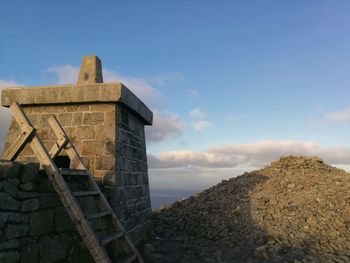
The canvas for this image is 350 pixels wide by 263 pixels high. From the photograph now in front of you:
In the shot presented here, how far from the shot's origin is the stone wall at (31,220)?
4.30 meters

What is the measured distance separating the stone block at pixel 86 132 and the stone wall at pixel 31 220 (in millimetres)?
2052

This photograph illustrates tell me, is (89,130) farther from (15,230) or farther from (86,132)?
(15,230)

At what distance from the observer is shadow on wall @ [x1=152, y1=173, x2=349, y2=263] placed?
24.6 feet

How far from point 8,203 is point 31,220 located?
1.42 feet

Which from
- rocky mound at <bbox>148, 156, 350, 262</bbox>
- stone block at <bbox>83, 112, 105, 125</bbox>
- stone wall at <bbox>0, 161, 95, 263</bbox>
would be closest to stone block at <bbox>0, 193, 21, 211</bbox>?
stone wall at <bbox>0, 161, 95, 263</bbox>

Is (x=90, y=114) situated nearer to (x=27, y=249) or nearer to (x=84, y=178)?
(x=84, y=178)

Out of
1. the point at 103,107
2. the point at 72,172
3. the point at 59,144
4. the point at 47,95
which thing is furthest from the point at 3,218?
the point at 47,95

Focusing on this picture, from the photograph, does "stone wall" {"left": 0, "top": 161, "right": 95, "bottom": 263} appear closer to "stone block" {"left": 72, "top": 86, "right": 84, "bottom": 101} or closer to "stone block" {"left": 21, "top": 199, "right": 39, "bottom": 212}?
"stone block" {"left": 21, "top": 199, "right": 39, "bottom": 212}

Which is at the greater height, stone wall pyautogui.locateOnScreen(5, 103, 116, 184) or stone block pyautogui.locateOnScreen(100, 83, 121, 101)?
stone block pyautogui.locateOnScreen(100, 83, 121, 101)

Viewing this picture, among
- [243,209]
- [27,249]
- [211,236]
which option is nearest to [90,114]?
[27,249]

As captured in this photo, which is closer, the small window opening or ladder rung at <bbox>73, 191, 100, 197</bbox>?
ladder rung at <bbox>73, 191, 100, 197</bbox>

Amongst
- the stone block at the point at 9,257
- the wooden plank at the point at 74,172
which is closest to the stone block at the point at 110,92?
the wooden plank at the point at 74,172

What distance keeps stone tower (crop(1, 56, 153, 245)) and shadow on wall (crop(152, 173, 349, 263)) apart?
1041 mm

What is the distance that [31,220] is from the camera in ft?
15.2
